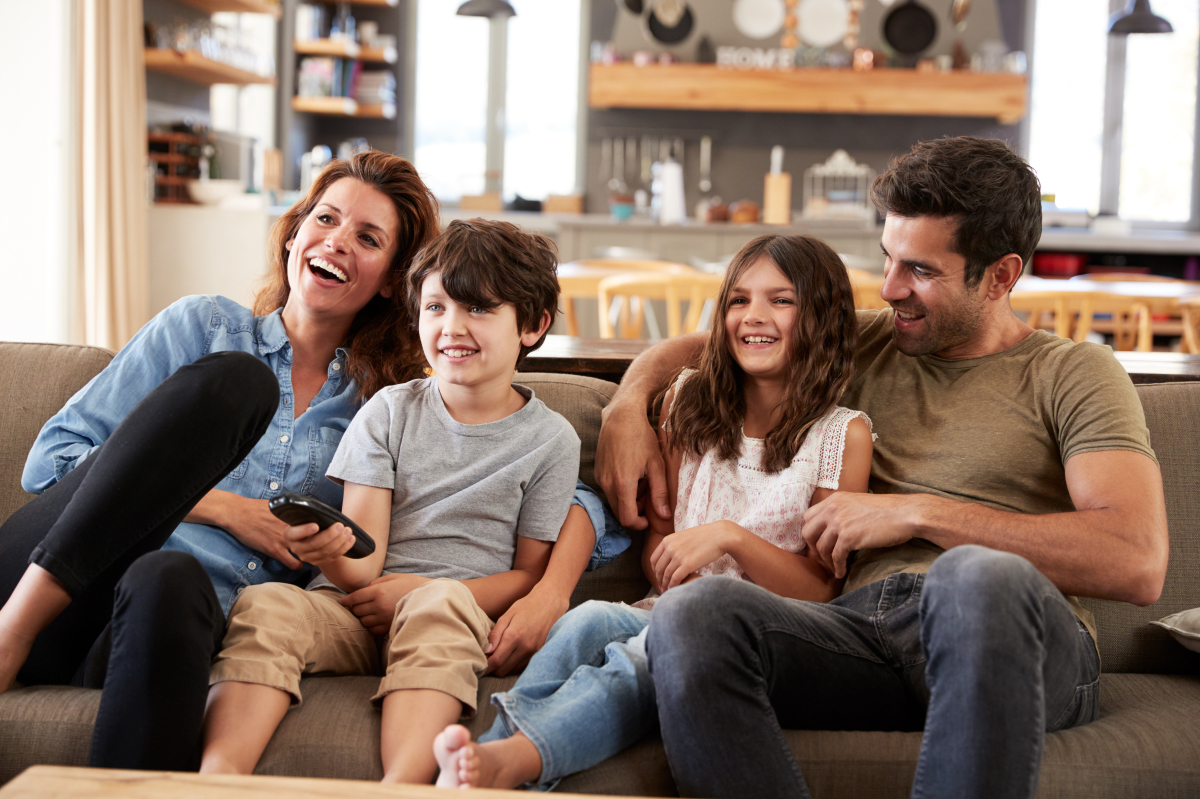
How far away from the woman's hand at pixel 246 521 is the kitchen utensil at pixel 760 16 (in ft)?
18.5

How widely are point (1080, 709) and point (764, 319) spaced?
666 mm

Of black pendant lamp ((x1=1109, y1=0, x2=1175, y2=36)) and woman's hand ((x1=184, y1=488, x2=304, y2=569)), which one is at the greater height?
black pendant lamp ((x1=1109, y1=0, x2=1175, y2=36))

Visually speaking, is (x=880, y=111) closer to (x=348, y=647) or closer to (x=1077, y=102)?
(x=1077, y=102)

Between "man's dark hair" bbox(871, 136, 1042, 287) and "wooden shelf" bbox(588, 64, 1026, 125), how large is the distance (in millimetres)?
5202

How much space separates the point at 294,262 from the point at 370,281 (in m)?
0.12

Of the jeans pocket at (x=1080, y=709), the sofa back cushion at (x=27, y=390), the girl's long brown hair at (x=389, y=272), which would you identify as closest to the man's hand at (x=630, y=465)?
the girl's long brown hair at (x=389, y=272)

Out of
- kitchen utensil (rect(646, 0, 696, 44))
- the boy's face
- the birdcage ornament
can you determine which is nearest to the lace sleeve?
the boy's face

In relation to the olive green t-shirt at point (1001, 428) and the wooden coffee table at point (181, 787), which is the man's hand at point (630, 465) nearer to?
the olive green t-shirt at point (1001, 428)

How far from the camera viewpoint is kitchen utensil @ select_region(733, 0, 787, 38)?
20.5 feet

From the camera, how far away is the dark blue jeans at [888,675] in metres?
1.03

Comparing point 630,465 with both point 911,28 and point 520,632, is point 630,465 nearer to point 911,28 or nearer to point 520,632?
point 520,632

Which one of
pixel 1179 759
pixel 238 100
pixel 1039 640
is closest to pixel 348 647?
pixel 1039 640

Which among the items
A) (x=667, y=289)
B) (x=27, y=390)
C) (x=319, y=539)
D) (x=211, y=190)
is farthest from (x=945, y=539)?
(x=211, y=190)

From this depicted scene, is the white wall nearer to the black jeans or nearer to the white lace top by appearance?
the black jeans
